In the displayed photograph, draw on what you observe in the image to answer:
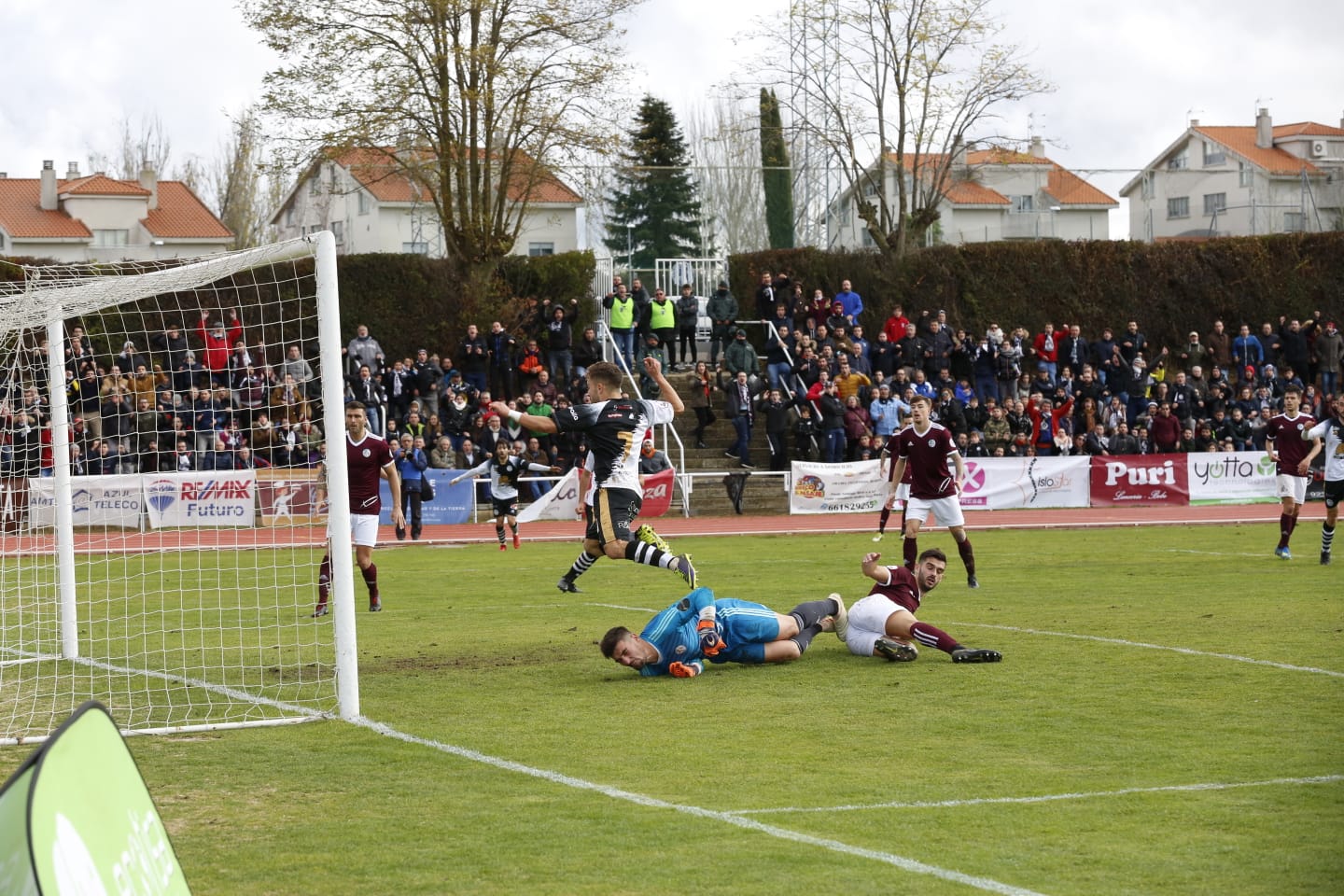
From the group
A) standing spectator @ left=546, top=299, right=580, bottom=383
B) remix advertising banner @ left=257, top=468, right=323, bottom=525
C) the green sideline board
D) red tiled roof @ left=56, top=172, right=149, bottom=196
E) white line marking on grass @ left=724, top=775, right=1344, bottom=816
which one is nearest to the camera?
the green sideline board

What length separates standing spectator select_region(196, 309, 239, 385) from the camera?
60.8ft

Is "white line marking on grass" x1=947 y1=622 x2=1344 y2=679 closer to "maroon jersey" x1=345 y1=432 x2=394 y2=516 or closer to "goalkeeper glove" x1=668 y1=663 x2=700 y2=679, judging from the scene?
"goalkeeper glove" x1=668 y1=663 x2=700 y2=679

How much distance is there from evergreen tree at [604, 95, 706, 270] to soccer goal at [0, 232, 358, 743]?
18.2 m

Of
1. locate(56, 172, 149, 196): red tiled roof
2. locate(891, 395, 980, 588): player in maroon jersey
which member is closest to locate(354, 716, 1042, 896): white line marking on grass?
locate(891, 395, 980, 588): player in maroon jersey

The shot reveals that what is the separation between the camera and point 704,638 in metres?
9.83

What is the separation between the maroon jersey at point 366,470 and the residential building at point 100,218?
48963 mm

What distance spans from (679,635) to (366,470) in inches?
202

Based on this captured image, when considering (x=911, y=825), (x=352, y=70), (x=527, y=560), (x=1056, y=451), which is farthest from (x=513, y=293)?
(x=911, y=825)

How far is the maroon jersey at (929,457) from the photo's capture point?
51.4 feet

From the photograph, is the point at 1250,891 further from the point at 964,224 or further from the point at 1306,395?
the point at 964,224

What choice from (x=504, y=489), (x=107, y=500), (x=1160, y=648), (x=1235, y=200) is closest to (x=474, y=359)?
(x=504, y=489)

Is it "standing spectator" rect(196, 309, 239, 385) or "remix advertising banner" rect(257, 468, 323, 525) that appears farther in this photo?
"remix advertising banner" rect(257, 468, 323, 525)

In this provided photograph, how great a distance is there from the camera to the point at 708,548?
2172 cm

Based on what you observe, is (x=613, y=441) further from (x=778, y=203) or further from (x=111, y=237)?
(x=111, y=237)
